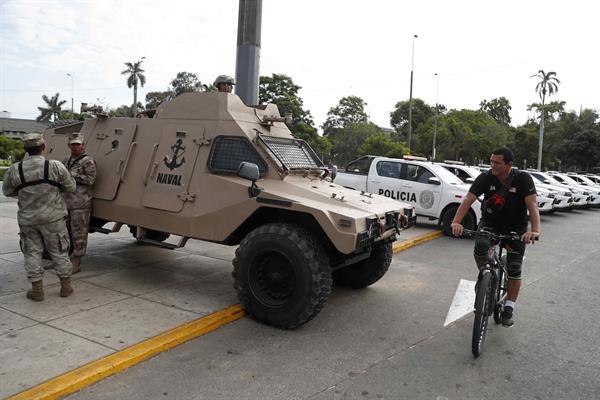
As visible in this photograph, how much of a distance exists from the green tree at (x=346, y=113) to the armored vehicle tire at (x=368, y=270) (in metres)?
55.6

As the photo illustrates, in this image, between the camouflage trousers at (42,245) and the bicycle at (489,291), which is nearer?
the bicycle at (489,291)

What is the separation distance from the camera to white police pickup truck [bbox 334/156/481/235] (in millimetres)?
11391

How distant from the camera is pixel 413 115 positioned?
6812 cm

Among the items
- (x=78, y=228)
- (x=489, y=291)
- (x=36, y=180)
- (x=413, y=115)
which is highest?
(x=413, y=115)

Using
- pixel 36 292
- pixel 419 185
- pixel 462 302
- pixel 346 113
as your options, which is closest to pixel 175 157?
pixel 36 292

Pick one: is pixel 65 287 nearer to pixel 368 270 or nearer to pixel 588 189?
pixel 368 270

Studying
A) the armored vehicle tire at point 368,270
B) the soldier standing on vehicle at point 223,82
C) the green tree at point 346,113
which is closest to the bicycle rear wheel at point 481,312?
the armored vehicle tire at point 368,270

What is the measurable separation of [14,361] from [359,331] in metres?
2.96

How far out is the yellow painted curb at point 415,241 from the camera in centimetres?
942

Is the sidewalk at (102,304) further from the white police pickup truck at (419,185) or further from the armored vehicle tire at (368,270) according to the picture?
the white police pickup truck at (419,185)

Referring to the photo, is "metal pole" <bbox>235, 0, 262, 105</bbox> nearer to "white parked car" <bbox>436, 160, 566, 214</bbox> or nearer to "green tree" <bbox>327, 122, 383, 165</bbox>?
"white parked car" <bbox>436, 160, 566, 214</bbox>

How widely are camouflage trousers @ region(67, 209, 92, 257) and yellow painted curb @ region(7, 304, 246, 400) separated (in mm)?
2333

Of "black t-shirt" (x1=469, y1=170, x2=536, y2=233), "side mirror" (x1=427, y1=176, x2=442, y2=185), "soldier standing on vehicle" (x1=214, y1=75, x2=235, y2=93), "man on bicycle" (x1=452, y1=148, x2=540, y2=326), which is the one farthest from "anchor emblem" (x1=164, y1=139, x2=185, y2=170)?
"side mirror" (x1=427, y1=176, x2=442, y2=185)

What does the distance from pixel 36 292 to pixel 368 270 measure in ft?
12.2
